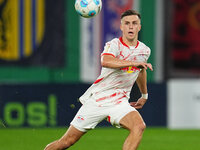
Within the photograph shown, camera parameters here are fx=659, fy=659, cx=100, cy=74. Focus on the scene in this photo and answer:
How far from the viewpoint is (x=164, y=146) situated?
435 inches

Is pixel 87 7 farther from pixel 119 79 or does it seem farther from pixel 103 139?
pixel 103 139

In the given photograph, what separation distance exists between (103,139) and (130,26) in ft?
14.7

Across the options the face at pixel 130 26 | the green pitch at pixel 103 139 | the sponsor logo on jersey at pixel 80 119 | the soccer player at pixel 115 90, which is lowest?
the green pitch at pixel 103 139

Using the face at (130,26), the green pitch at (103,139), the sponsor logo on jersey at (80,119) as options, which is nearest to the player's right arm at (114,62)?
the face at (130,26)

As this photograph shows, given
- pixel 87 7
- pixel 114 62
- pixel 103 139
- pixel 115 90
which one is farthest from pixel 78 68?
pixel 114 62

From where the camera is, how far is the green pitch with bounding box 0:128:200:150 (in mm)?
10781

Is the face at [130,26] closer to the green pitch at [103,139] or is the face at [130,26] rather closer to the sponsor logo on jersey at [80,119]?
the sponsor logo on jersey at [80,119]

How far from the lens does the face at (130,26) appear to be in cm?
787

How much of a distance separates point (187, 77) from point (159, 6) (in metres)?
2.06

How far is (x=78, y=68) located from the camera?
16750 millimetres

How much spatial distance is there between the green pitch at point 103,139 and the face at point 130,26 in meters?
3.15

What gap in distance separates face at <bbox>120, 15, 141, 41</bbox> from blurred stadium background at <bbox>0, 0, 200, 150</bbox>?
3.18 meters

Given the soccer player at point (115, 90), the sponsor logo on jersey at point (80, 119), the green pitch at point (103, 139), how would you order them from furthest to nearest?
the green pitch at point (103, 139) < the sponsor logo on jersey at point (80, 119) < the soccer player at point (115, 90)

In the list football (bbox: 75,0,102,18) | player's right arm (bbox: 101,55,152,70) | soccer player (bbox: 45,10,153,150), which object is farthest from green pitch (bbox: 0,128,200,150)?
player's right arm (bbox: 101,55,152,70)
